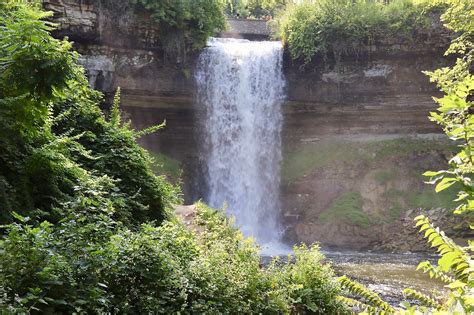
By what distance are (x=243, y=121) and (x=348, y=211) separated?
738 centimetres

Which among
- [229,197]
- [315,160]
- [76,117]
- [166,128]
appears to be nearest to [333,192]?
[315,160]

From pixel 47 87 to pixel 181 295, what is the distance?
2729 millimetres

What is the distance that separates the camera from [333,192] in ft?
79.5

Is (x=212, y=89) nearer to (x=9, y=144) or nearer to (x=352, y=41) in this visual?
(x=352, y=41)

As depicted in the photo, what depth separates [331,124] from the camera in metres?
25.7

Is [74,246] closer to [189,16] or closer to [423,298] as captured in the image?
[423,298]

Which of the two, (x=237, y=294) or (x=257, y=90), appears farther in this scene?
(x=257, y=90)

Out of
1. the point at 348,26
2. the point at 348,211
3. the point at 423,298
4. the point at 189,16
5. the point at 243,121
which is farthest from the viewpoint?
the point at 243,121

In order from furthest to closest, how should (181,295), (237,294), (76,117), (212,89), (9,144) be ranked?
(212,89), (76,117), (237,294), (9,144), (181,295)

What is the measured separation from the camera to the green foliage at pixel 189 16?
2175 centimetres

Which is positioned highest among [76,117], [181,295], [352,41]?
[352,41]

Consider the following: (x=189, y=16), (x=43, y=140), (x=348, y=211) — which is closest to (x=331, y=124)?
(x=348, y=211)

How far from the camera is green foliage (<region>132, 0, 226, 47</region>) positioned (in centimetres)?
2175

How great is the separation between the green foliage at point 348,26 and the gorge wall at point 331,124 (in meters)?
0.65
